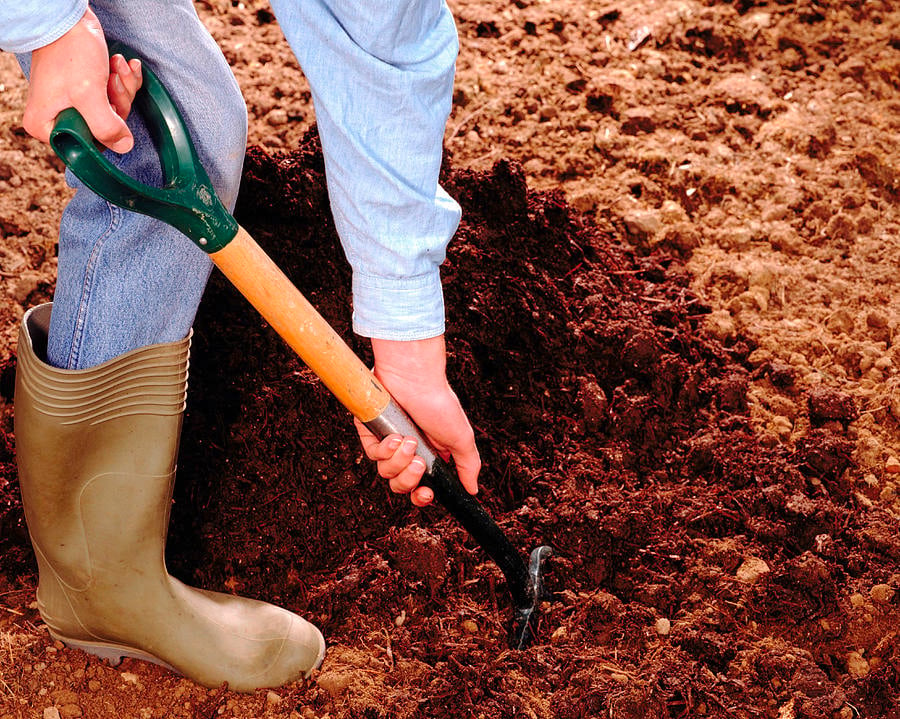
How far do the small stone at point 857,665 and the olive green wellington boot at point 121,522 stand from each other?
3.61 ft

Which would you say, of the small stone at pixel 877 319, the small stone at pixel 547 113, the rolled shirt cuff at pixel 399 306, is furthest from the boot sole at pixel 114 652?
the small stone at pixel 547 113

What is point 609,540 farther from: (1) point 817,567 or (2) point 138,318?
(2) point 138,318

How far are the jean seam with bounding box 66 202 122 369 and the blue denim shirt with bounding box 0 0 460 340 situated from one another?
398 mm

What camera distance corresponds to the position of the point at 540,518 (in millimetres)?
2076

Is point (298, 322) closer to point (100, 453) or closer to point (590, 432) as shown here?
point (100, 453)

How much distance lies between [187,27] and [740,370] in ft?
5.24

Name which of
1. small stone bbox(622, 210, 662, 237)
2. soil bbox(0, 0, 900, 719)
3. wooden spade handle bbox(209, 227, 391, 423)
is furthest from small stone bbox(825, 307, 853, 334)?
wooden spade handle bbox(209, 227, 391, 423)

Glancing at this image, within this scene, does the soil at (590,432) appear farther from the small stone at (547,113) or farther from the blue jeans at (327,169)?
the blue jeans at (327,169)

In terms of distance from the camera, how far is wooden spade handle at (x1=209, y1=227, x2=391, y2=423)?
150cm

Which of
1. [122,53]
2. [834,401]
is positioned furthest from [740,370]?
[122,53]

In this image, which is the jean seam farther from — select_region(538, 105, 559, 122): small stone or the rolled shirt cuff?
select_region(538, 105, 559, 122): small stone

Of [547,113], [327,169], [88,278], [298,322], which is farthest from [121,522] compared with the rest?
[547,113]

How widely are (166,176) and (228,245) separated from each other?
15cm

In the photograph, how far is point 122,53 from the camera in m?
1.60
